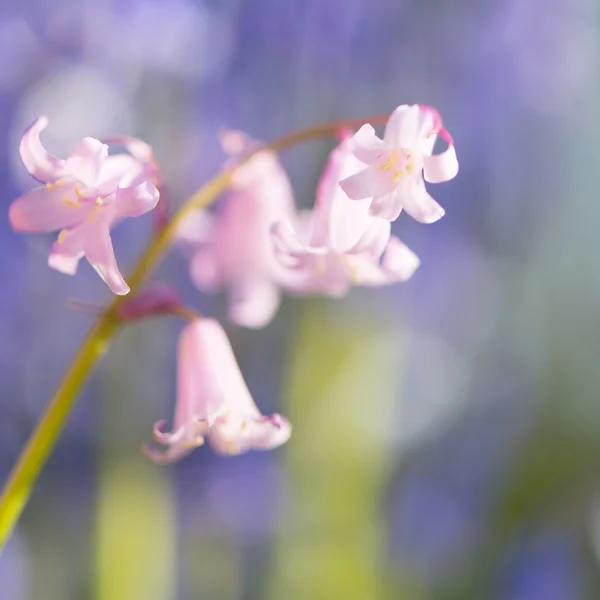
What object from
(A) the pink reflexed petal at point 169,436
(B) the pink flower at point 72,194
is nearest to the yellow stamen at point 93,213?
(B) the pink flower at point 72,194

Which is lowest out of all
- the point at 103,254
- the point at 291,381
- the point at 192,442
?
the point at 291,381

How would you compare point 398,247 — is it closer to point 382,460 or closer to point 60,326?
point 382,460

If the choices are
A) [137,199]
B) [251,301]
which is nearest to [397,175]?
[137,199]

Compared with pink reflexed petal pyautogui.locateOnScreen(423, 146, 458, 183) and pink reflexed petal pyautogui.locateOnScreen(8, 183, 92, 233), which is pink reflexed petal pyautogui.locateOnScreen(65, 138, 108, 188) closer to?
pink reflexed petal pyautogui.locateOnScreen(8, 183, 92, 233)

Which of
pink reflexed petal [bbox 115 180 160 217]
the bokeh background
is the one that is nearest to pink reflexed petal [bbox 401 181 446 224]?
pink reflexed petal [bbox 115 180 160 217]

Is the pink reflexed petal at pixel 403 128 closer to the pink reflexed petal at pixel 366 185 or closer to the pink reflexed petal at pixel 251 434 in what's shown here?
the pink reflexed petal at pixel 366 185

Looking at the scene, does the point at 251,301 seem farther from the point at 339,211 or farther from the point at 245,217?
the point at 339,211
